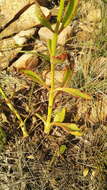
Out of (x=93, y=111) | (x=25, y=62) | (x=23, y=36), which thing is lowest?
(x=93, y=111)

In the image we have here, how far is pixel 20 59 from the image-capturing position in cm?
164

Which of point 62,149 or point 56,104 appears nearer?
point 62,149

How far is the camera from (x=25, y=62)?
1619 millimetres

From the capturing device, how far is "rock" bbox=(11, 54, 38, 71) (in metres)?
1.62

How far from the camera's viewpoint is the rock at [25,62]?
1622mm

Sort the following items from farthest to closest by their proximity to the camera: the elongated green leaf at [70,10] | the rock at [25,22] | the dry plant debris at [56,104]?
the rock at [25,22] → the dry plant debris at [56,104] → the elongated green leaf at [70,10]

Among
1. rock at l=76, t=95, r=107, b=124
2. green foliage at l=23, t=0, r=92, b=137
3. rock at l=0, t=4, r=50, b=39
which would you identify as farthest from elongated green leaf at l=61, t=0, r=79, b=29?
rock at l=0, t=4, r=50, b=39

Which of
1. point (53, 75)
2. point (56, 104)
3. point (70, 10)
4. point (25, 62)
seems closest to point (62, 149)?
point (56, 104)

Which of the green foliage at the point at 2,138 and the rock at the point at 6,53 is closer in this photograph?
the green foliage at the point at 2,138

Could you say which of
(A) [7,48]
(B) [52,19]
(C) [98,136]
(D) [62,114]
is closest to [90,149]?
(C) [98,136]

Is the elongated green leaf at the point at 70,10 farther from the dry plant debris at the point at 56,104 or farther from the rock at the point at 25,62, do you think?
the rock at the point at 25,62

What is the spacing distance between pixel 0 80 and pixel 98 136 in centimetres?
56

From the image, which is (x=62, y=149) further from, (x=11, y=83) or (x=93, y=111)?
(x=11, y=83)

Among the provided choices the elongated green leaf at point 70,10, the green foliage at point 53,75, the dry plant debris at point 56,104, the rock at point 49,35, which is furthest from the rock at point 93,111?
the elongated green leaf at point 70,10
